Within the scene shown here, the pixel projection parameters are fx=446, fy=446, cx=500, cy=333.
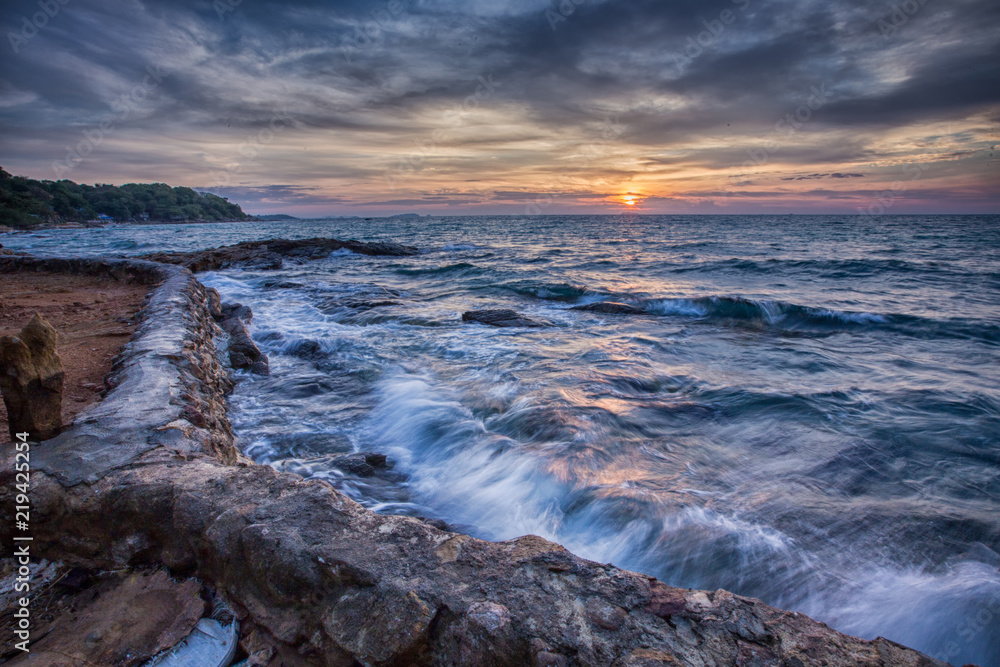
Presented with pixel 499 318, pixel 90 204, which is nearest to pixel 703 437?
pixel 499 318

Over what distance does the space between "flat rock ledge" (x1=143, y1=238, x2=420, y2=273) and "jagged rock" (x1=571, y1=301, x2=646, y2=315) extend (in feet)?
47.6

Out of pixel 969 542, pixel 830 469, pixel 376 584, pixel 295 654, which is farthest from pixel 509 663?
pixel 830 469

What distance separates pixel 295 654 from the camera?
1.59 metres

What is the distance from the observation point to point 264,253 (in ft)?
71.8

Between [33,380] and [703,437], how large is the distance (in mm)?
5323

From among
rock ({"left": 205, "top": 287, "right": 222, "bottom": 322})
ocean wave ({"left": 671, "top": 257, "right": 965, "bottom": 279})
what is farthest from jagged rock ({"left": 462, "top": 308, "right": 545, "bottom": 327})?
ocean wave ({"left": 671, "top": 257, "right": 965, "bottom": 279})

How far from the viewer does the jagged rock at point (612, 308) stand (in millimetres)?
11195

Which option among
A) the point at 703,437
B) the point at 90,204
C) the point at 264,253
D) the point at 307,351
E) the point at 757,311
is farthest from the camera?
the point at 90,204

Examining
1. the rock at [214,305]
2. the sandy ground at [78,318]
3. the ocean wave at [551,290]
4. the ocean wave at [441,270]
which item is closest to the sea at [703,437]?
the rock at [214,305]

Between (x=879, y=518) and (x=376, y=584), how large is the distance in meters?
3.91

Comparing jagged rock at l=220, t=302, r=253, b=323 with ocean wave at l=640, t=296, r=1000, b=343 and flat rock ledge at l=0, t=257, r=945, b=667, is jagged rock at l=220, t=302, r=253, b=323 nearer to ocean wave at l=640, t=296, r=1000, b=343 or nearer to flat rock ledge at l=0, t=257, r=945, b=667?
flat rock ledge at l=0, t=257, r=945, b=667

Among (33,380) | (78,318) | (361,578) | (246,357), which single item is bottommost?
(246,357)

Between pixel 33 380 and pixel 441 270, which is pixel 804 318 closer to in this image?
pixel 33 380

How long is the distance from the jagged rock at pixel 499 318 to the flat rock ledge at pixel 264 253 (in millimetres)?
12407
